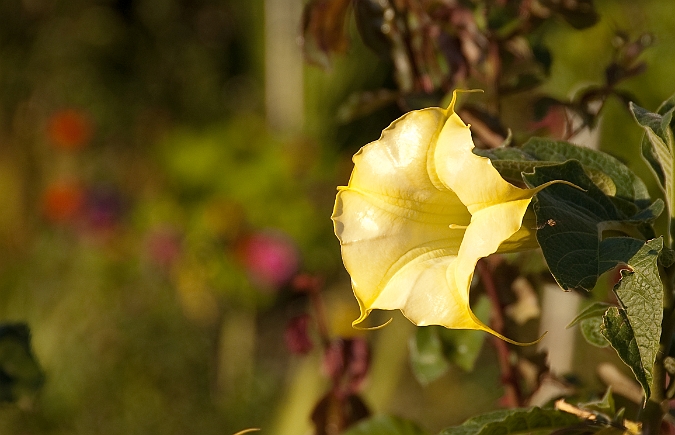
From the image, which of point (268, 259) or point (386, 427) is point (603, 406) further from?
point (268, 259)

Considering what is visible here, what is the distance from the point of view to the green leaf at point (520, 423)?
21.7 inches

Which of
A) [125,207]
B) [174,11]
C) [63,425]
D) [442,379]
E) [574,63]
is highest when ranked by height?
[174,11]

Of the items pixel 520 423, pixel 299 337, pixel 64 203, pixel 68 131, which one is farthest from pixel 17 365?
pixel 68 131

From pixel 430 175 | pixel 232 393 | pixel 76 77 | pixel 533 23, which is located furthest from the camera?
pixel 76 77

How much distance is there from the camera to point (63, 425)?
251cm

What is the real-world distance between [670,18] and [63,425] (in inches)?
111

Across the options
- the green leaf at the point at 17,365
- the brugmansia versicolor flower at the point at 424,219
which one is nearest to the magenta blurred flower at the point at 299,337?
the green leaf at the point at 17,365

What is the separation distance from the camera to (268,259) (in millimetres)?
2949

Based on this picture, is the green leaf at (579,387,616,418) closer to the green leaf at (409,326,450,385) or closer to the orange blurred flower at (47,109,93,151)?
the green leaf at (409,326,450,385)

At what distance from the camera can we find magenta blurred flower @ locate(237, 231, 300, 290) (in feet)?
9.62

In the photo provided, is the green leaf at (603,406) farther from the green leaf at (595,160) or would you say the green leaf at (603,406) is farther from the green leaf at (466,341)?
the green leaf at (466,341)

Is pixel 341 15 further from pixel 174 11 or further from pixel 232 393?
pixel 174 11

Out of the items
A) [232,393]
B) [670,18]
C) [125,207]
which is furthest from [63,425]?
[670,18]

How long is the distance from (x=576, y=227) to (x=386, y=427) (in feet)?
1.19
